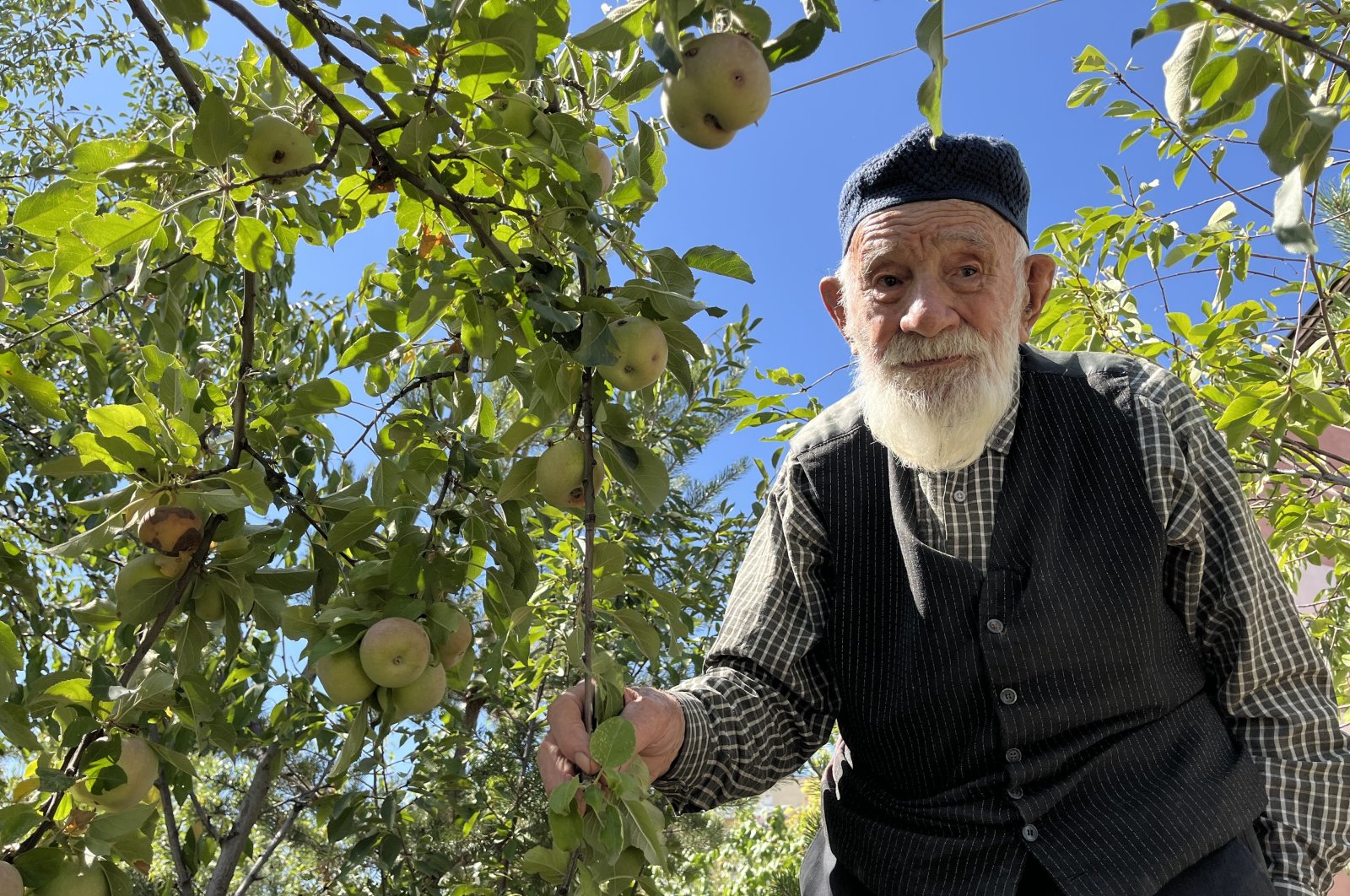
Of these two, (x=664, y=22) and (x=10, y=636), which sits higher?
(x=664, y=22)

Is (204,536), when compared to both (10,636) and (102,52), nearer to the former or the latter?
(10,636)

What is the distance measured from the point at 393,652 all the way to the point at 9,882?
0.46 metres

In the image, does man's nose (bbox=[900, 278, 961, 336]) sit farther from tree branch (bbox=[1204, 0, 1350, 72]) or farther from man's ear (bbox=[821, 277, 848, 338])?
tree branch (bbox=[1204, 0, 1350, 72])

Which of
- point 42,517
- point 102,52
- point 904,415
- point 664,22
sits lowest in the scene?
point 664,22

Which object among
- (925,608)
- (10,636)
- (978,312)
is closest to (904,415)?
(978,312)

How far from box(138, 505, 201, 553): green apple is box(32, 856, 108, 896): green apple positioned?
39 centimetres

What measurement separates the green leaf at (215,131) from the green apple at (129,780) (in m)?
0.79

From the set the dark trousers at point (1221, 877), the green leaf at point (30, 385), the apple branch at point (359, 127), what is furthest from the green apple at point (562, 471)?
the dark trousers at point (1221, 877)

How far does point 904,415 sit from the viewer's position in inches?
80.9

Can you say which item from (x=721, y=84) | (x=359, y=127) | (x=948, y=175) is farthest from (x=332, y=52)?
(x=948, y=175)

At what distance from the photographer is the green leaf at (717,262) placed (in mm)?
1449

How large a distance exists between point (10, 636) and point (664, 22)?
1.02 metres

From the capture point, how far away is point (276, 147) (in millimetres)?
1529

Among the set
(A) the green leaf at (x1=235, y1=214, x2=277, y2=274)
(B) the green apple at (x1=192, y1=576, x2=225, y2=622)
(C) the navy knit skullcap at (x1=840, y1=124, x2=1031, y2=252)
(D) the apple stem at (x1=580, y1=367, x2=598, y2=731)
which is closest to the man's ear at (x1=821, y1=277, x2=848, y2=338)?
(C) the navy knit skullcap at (x1=840, y1=124, x2=1031, y2=252)
